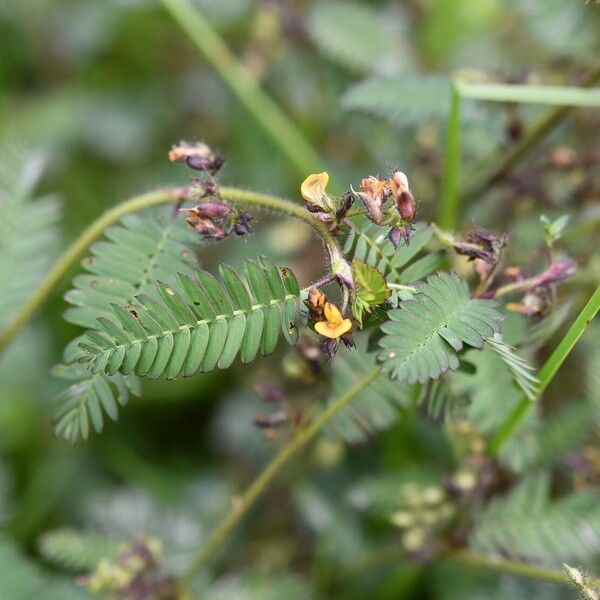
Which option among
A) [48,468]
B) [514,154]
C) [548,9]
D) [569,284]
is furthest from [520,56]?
[48,468]

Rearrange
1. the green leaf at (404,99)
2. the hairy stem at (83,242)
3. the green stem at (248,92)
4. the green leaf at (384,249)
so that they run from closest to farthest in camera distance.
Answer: the green leaf at (384,249)
the hairy stem at (83,242)
the green leaf at (404,99)
the green stem at (248,92)

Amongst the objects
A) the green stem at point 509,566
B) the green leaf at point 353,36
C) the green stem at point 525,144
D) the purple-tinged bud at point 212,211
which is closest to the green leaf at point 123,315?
the purple-tinged bud at point 212,211

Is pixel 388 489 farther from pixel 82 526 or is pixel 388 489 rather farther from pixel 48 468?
pixel 48 468

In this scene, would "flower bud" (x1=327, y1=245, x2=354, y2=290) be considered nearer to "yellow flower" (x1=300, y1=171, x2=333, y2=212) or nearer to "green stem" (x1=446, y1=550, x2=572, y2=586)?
"yellow flower" (x1=300, y1=171, x2=333, y2=212)

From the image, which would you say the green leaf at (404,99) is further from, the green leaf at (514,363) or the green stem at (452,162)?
the green leaf at (514,363)

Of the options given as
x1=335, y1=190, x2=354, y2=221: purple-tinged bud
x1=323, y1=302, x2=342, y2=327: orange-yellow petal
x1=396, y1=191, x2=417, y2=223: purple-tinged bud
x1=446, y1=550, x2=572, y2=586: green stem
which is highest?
x1=335, y1=190, x2=354, y2=221: purple-tinged bud

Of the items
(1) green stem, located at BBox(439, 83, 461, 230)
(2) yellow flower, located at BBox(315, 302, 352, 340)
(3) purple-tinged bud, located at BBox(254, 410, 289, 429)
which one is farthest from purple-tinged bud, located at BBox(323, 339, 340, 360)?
(1) green stem, located at BBox(439, 83, 461, 230)

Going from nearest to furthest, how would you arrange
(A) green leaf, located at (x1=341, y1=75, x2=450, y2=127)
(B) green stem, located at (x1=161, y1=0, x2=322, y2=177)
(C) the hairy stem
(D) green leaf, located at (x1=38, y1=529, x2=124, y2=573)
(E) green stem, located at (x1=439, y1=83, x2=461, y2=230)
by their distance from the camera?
(C) the hairy stem < (E) green stem, located at (x1=439, y1=83, x2=461, y2=230) < (D) green leaf, located at (x1=38, y1=529, x2=124, y2=573) < (A) green leaf, located at (x1=341, y1=75, x2=450, y2=127) < (B) green stem, located at (x1=161, y1=0, x2=322, y2=177)

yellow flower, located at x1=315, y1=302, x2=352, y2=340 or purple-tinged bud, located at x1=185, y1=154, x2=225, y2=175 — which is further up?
purple-tinged bud, located at x1=185, y1=154, x2=225, y2=175
